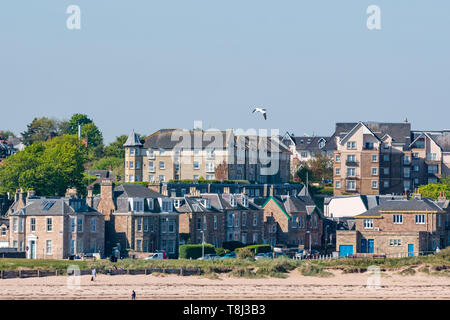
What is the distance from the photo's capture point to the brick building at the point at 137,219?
9825 centimetres

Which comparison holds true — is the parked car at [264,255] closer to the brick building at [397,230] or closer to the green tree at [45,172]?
the brick building at [397,230]

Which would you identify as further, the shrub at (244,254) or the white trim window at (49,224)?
the shrub at (244,254)

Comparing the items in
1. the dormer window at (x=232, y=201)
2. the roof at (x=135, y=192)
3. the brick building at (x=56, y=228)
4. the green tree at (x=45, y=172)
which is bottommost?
the brick building at (x=56, y=228)

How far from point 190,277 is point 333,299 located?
492 inches

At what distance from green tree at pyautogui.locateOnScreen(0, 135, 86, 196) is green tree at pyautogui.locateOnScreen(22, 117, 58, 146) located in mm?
51756

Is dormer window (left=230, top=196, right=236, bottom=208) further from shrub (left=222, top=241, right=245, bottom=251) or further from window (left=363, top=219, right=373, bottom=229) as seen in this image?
window (left=363, top=219, right=373, bottom=229)

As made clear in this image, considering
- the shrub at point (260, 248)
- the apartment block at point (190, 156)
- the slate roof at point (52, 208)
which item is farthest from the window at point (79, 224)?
the apartment block at point (190, 156)

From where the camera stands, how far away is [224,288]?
3209 inches

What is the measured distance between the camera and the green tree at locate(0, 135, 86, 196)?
118m

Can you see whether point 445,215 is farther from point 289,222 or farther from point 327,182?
point 327,182

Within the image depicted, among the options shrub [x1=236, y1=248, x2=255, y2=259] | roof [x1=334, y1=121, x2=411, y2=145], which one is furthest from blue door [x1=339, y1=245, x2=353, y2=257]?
roof [x1=334, y1=121, x2=411, y2=145]

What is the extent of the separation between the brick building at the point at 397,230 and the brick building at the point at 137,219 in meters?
16.4

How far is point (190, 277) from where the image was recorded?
3371 inches
